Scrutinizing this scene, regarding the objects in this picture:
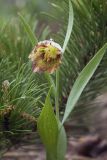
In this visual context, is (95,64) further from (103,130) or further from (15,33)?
(103,130)

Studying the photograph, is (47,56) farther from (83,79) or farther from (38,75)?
(38,75)

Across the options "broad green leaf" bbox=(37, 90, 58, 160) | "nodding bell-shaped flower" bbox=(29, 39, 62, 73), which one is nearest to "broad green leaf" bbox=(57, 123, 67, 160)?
"broad green leaf" bbox=(37, 90, 58, 160)

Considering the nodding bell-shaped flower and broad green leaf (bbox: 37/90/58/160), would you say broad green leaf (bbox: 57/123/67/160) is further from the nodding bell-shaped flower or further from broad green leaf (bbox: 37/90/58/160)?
the nodding bell-shaped flower

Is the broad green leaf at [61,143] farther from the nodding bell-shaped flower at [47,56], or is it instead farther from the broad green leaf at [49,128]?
the nodding bell-shaped flower at [47,56]

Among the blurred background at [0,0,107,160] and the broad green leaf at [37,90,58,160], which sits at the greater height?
the blurred background at [0,0,107,160]

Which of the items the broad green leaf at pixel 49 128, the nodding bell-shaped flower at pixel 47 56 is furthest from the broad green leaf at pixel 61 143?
the nodding bell-shaped flower at pixel 47 56

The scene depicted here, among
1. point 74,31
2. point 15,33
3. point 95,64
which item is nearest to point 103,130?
point 15,33

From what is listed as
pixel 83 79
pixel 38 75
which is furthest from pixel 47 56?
pixel 38 75
